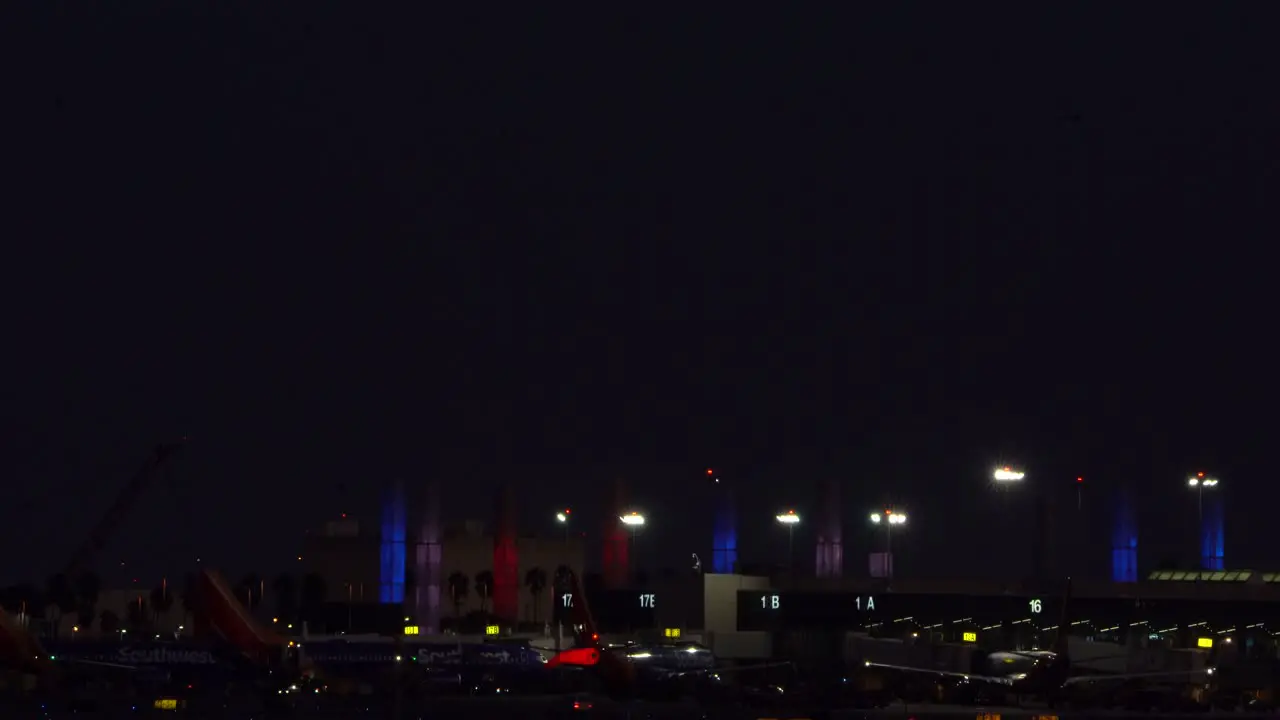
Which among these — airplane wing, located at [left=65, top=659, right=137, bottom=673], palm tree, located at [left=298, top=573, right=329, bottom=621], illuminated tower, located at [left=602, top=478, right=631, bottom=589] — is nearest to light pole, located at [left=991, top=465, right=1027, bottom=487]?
illuminated tower, located at [left=602, top=478, right=631, bottom=589]

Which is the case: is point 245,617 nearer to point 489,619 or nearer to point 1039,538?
point 489,619

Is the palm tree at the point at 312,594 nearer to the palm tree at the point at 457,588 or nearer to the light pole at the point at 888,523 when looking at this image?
the palm tree at the point at 457,588

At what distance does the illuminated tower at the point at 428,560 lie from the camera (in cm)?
17012

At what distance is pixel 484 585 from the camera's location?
643 feet

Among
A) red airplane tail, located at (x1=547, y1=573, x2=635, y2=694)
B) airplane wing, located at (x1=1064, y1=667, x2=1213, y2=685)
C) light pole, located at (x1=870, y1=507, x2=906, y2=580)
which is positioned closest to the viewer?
red airplane tail, located at (x1=547, y1=573, x2=635, y2=694)

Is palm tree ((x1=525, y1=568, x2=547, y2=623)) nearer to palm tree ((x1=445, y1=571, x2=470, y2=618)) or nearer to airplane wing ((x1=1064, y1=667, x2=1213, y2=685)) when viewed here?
palm tree ((x1=445, y1=571, x2=470, y2=618))

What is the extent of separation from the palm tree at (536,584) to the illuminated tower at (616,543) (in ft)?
63.8

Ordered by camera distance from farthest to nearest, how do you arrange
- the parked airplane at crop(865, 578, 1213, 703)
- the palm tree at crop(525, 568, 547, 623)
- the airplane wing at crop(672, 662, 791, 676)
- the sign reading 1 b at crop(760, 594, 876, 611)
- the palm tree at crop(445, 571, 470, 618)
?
the palm tree at crop(525, 568, 547, 623)
the palm tree at crop(445, 571, 470, 618)
the sign reading 1 b at crop(760, 594, 876, 611)
the airplane wing at crop(672, 662, 791, 676)
the parked airplane at crop(865, 578, 1213, 703)

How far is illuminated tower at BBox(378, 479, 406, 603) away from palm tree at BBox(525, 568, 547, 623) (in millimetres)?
27028

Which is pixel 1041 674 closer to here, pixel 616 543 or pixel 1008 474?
pixel 1008 474

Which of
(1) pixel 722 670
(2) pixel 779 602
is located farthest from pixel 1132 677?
(2) pixel 779 602

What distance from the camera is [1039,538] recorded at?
166 metres

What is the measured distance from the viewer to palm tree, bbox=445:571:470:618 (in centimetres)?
19362

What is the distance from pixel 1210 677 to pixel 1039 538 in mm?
54502
